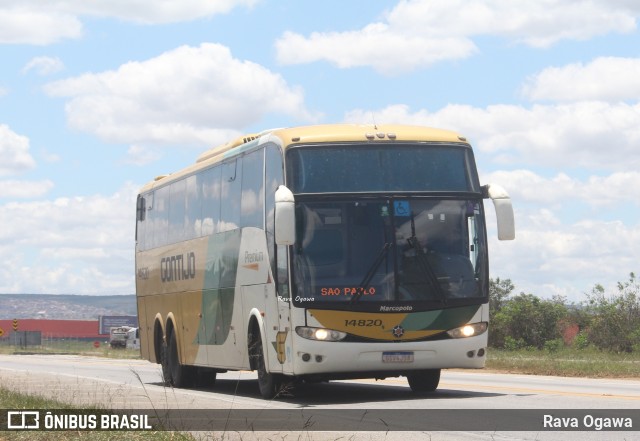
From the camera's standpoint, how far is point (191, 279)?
2395cm

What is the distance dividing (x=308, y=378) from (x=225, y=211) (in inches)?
163

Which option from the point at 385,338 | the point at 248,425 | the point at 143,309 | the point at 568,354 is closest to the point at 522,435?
the point at 248,425

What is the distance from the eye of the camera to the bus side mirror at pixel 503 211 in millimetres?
18125

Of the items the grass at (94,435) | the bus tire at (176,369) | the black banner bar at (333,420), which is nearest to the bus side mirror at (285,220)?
the black banner bar at (333,420)

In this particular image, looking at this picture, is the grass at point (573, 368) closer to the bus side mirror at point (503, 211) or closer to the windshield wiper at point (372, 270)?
the bus side mirror at point (503, 211)

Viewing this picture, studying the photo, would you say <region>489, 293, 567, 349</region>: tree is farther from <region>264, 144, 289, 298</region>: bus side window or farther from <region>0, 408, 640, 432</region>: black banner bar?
<region>0, 408, 640, 432</region>: black banner bar

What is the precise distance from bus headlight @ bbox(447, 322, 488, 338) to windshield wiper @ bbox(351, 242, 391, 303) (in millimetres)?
1404

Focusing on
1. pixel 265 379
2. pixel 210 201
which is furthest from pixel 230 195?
pixel 265 379

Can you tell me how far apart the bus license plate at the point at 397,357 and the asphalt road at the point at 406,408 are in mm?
574

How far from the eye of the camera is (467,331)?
18.5m

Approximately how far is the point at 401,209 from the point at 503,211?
1.41 meters

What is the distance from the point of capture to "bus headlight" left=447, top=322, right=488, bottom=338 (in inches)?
725

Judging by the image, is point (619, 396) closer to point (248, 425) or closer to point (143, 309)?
point (248, 425)

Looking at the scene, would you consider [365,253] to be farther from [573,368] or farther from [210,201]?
[573,368]
